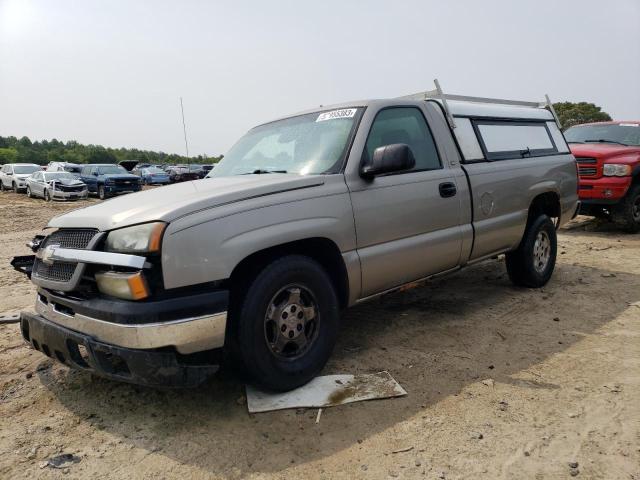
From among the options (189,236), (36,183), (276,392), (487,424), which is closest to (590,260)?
(487,424)

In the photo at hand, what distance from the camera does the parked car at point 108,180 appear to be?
20469 millimetres

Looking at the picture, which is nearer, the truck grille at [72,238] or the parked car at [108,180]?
the truck grille at [72,238]

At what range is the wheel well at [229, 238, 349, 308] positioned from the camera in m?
2.77

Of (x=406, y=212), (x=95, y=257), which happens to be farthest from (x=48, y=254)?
(x=406, y=212)

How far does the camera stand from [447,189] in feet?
12.5

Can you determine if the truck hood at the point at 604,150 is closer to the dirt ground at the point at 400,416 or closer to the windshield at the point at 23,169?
the dirt ground at the point at 400,416

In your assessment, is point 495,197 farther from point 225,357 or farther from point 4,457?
point 4,457

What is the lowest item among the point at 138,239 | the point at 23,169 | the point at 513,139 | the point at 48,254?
the point at 48,254

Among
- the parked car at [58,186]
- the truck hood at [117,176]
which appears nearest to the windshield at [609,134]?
the truck hood at [117,176]

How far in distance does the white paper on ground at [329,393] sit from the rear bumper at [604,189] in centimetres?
709

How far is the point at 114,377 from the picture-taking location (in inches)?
98.8

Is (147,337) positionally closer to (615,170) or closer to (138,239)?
(138,239)

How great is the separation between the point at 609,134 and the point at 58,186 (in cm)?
1899

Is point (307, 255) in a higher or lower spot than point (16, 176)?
lower
